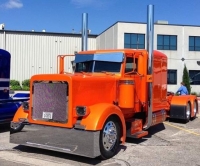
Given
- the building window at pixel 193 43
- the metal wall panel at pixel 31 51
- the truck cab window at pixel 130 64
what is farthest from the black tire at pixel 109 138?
the metal wall panel at pixel 31 51

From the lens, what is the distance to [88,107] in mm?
6590

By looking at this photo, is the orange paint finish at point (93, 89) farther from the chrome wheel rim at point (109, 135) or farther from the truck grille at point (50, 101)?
the chrome wheel rim at point (109, 135)

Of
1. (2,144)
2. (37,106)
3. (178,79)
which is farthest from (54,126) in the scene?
(178,79)

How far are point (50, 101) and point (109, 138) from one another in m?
1.51

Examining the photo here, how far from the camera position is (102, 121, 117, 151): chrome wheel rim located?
6656mm

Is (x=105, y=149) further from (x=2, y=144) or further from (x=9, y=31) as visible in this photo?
(x=9, y=31)

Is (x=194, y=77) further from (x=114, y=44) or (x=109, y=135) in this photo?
(x=109, y=135)

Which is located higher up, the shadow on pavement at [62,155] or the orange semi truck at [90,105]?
the orange semi truck at [90,105]

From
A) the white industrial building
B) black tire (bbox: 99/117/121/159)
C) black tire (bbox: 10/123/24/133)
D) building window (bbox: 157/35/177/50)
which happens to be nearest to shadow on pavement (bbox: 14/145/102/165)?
black tire (bbox: 99/117/121/159)

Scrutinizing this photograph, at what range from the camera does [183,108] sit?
39.5ft

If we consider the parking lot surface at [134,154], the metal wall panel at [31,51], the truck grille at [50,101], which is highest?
the metal wall panel at [31,51]

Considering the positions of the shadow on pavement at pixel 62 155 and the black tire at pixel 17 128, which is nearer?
the shadow on pavement at pixel 62 155

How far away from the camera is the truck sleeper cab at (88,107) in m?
6.36

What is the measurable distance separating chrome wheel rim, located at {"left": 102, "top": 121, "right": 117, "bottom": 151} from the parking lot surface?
1.01 ft
